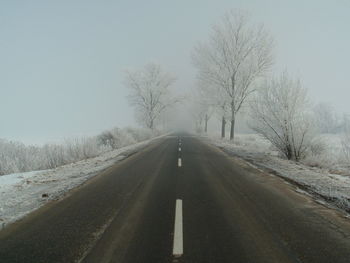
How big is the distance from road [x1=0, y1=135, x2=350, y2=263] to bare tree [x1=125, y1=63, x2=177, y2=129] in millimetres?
32509

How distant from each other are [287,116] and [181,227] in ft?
30.9

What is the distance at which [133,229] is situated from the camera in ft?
12.4

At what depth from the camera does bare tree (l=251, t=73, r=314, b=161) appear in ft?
35.4

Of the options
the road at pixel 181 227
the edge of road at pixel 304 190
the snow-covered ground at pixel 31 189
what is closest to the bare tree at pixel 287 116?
the edge of road at pixel 304 190

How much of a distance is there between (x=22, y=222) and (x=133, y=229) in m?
2.31

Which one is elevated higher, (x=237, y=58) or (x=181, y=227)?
(x=237, y=58)

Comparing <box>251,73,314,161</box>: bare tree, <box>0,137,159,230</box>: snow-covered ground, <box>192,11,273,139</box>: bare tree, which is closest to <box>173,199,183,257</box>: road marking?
<box>0,137,159,230</box>: snow-covered ground

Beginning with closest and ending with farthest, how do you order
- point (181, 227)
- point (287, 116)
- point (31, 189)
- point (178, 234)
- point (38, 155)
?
point (178, 234) → point (181, 227) → point (31, 189) → point (287, 116) → point (38, 155)

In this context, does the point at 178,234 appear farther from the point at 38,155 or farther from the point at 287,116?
the point at 38,155

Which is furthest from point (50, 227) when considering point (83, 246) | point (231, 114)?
point (231, 114)

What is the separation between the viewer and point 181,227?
3787 mm

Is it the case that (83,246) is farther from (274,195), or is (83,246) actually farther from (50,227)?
(274,195)

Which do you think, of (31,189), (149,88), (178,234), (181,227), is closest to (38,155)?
(31,189)

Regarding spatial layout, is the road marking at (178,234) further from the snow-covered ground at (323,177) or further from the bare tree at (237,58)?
the bare tree at (237,58)
